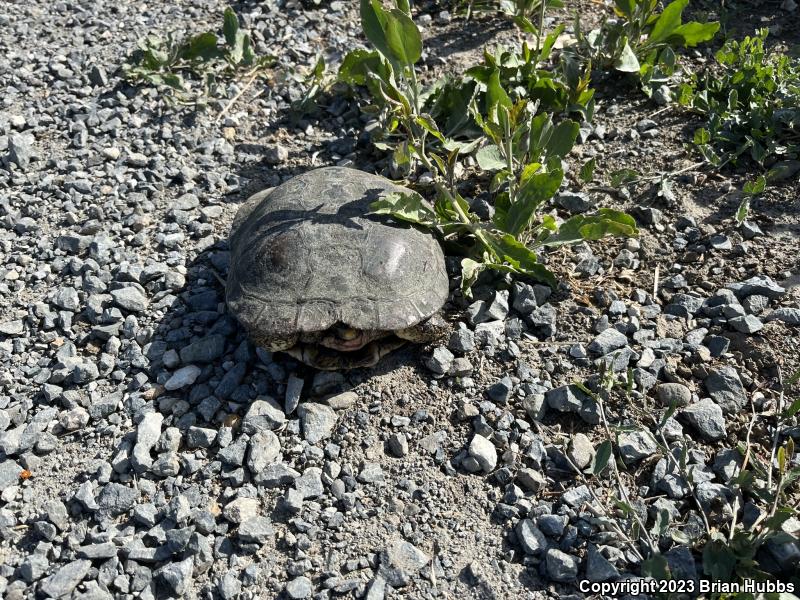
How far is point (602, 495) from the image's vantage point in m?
2.90

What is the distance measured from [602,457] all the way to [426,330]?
3.25ft

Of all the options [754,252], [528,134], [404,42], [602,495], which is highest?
[404,42]

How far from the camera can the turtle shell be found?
3.26 m

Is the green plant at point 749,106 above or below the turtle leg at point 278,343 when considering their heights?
above

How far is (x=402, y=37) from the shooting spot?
146 inches

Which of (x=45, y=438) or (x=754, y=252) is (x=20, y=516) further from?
(x=754, y=252)

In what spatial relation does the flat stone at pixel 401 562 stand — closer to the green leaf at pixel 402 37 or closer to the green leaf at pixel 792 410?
the green leaf at pixel 792 410

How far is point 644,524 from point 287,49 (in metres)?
4.29

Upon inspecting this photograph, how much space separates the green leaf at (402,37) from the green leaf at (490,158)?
24.1 inches

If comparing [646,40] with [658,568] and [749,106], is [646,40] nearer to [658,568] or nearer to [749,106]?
[749,106]

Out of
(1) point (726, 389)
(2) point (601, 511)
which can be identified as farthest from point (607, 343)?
(2) point (601, 511)

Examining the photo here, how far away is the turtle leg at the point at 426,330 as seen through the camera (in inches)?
133

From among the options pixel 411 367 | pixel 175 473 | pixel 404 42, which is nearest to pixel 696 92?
pixel 404 42

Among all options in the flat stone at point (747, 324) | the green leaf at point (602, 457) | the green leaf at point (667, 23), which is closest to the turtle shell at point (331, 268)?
the green leaf at point (602, 457)
